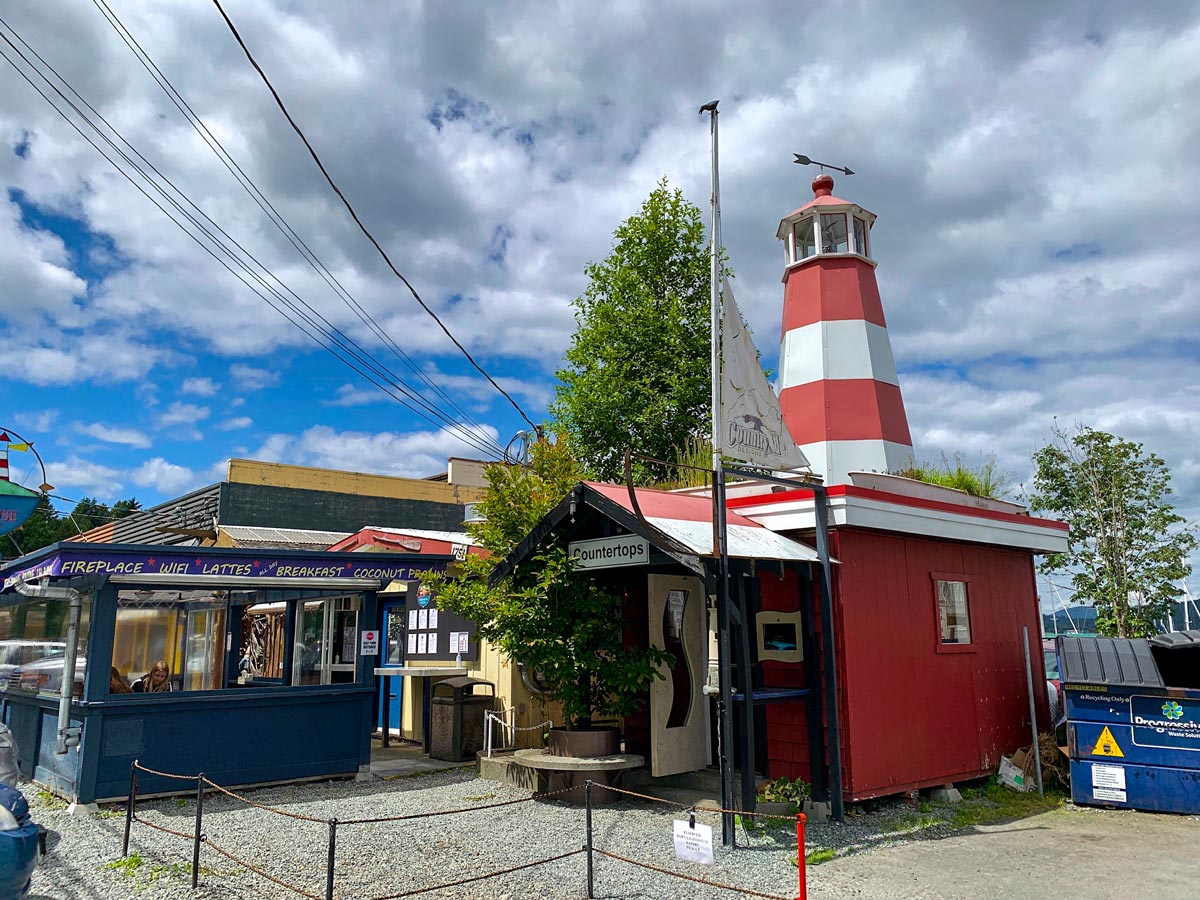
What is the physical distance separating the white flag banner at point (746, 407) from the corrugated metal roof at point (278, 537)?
1081cm

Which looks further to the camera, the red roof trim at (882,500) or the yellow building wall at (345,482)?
the yellow building wall at (345,482)

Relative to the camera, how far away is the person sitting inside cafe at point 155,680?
34.8ft

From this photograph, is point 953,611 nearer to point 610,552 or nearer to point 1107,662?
point 1107,662

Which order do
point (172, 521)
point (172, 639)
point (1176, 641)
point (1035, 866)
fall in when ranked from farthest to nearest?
point (172, 521), point (172, 639), point (1176, 641), point (1035, 866)

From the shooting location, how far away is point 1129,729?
30.0 ft

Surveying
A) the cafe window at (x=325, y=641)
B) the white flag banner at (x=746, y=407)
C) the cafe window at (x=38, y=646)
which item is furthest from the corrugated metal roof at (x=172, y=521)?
the white flag banner at (x=746, y=407)

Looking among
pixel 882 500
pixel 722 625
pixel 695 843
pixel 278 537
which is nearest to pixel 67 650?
pixel 722 625

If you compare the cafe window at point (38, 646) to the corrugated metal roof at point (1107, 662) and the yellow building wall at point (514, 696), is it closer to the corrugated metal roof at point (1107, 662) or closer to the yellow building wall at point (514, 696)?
the yellow building wall at point (514, 696)

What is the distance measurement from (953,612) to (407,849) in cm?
657

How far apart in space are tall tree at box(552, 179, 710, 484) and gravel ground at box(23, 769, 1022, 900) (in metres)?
10.4

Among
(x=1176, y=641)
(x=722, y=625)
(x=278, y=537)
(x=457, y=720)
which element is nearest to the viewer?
(x=722, y=625)

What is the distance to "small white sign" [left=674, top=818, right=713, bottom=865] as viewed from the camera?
5.69 m

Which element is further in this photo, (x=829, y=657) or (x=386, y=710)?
(x=386, y=710)

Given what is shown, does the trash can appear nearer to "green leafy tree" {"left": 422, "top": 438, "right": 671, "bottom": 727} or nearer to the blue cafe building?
the blue cafe building
